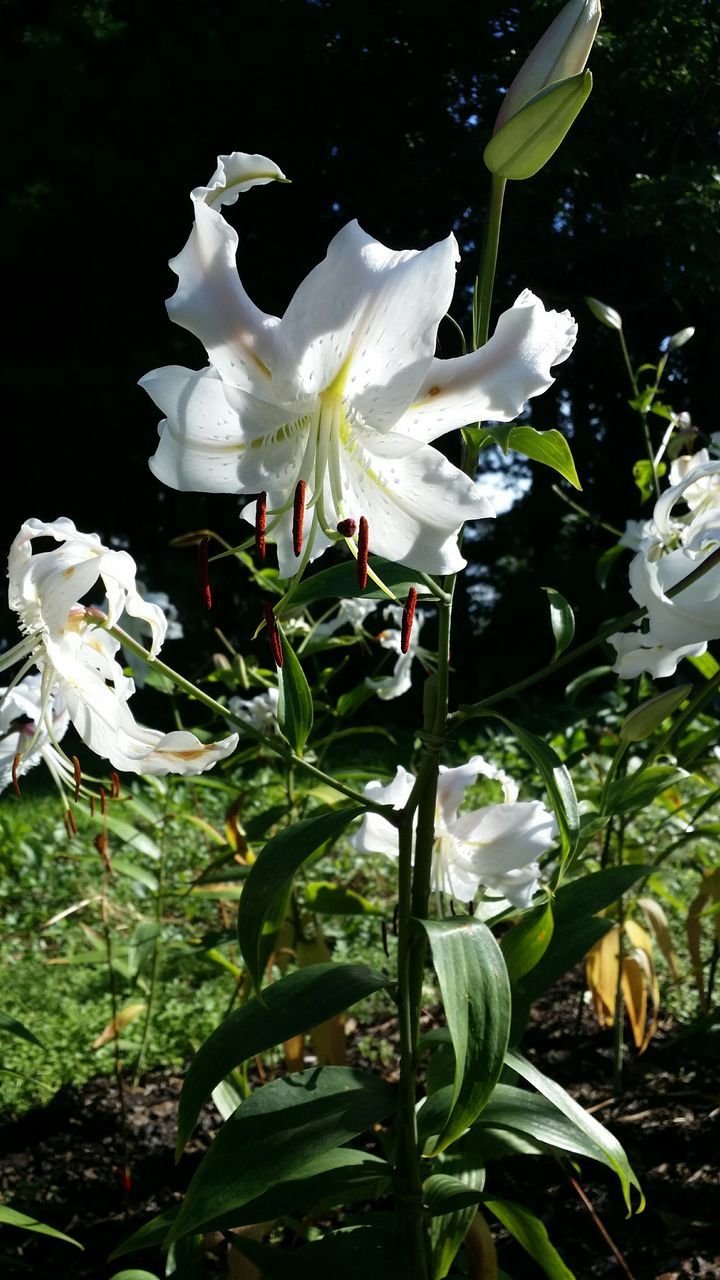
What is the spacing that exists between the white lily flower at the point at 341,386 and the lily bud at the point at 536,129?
0.09 meters

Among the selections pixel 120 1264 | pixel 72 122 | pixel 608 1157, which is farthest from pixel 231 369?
pixel 72 122

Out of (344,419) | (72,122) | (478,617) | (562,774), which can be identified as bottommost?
(562,774)

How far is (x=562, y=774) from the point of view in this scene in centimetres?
68

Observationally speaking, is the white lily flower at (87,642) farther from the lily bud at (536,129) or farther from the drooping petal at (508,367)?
the lily bud at (536,129)

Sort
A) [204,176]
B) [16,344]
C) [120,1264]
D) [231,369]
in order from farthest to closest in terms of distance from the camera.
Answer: [16,344] < [204,176] < [120,1264] < [231,369]

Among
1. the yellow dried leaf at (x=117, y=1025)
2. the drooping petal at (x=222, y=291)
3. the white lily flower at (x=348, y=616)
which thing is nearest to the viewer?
the drooping petal at (x=222, y=291)

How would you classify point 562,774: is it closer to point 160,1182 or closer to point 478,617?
point 160,1182

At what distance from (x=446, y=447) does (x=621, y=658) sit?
12.2 ft

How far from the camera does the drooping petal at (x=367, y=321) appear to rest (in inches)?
22.2

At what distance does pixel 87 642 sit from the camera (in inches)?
28.9

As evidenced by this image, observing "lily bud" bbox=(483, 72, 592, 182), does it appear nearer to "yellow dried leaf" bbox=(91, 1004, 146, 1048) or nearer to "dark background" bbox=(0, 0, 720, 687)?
"yellow dried leaf" bbox=(91, 1004, 146, 1048)

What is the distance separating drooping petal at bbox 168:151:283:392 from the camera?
1.83 feet

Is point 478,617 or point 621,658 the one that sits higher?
point 478,617

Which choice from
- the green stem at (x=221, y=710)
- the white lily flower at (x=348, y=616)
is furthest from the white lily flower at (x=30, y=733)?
the white lily flower at (x=348, y=616)
